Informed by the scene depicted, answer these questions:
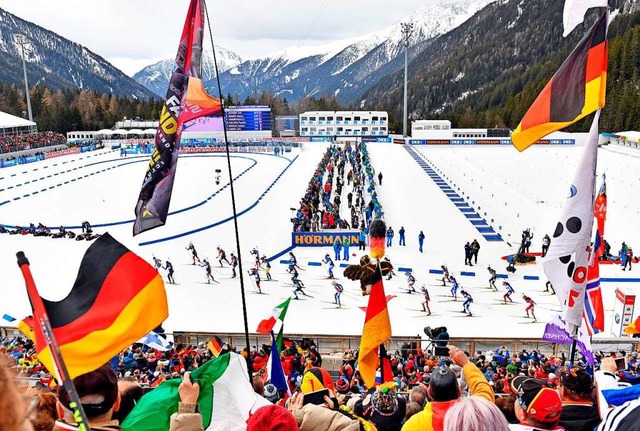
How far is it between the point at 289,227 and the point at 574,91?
57.2 ft

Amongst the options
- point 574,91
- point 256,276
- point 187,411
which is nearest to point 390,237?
point 256,276

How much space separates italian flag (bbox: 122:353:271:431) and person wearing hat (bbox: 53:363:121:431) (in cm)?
18

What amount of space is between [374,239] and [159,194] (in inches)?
105

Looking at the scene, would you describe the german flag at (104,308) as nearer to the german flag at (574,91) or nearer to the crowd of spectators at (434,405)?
the crowd of spectators at (434,405)

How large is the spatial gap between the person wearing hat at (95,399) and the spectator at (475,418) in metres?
1.55

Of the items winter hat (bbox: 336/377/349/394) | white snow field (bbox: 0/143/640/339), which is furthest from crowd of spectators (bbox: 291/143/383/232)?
winter hat (bbox: 336/377/349/394)

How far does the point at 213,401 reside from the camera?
3152 mm

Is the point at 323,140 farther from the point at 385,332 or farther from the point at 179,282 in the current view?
the point at 385,332

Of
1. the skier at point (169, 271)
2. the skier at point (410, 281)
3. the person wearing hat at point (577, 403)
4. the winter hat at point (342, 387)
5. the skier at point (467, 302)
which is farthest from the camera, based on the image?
the skier at point (169, 271)

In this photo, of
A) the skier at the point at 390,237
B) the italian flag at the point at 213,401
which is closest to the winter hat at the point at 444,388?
the italian flag at the point at 213,401

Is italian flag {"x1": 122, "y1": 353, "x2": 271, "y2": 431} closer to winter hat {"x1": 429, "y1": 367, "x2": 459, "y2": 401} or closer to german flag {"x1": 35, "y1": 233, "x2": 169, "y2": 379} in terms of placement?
german flag {"x1": 35, "y1": 233, "x2": 169, "y2": 379}

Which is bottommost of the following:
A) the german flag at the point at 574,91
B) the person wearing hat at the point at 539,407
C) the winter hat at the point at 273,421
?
the person wearing hat at the point at 539,407

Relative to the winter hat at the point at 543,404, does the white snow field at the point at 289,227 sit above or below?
below

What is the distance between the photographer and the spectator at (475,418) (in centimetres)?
220
